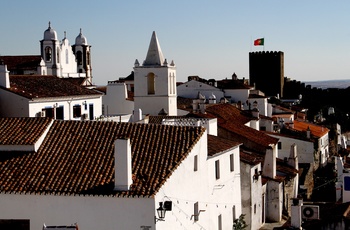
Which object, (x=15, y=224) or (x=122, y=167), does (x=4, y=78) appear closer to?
(x=15, y=224)

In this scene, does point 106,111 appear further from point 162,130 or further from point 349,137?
point 349,137

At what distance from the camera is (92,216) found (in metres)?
20.7

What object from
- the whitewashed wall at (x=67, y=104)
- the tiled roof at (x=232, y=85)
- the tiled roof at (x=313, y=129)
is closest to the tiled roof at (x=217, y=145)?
the whitewashed wall at (x=67, y=104)

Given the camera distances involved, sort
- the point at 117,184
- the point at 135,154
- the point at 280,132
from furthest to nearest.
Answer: the point at 280,132, the point at 135,154, the point at 117,184

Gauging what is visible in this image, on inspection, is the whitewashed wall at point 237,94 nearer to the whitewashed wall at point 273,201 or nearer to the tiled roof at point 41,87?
the tiled roof at point 41,87

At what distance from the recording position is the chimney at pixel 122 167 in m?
20.6

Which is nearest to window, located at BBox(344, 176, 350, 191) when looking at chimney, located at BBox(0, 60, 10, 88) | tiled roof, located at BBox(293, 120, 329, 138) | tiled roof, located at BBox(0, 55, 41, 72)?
chimney, located at BBox(0, 60, 10, 88)

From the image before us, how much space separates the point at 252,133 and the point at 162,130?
1685 centimetres

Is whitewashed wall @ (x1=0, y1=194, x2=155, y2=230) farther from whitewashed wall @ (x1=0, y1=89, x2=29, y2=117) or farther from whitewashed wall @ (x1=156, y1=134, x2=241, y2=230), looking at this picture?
whitewashed wall @ (x1=0, y1=89, x2=29, y2=117)

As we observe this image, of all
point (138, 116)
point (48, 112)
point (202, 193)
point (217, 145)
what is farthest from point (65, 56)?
point (202, 193)

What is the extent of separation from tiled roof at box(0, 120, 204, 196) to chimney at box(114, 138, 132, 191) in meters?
0.20

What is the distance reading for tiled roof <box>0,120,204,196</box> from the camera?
68.7ft

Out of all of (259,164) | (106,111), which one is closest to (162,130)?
(259,164)

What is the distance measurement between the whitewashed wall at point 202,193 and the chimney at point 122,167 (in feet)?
3.08
